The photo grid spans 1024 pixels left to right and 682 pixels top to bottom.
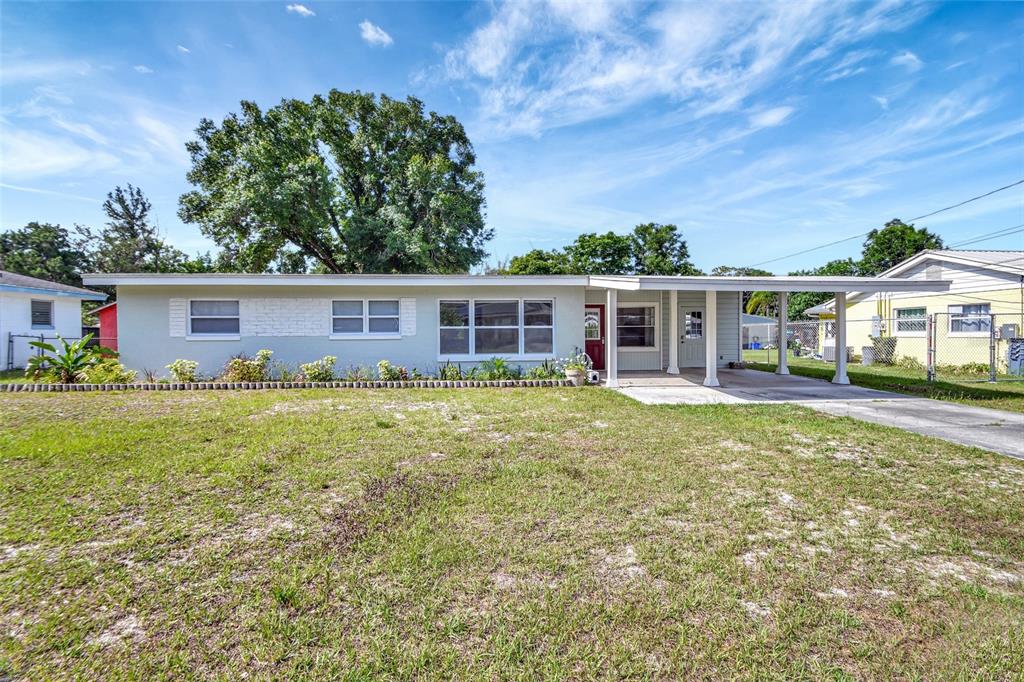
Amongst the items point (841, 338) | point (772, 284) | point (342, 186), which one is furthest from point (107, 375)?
point (841, 338)

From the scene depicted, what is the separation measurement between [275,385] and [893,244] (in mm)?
44486

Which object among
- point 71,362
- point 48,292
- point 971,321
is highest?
point 48,292

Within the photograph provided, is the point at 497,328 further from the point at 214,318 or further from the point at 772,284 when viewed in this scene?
the point at 214,318

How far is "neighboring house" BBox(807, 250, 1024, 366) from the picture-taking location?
14163 millimetres

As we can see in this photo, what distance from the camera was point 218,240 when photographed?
2152cm

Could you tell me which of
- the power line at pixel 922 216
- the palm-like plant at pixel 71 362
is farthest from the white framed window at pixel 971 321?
the palm-like plant at pixel 71 362

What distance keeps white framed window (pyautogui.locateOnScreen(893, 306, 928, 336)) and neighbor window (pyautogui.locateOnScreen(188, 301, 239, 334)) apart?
75.1 feet

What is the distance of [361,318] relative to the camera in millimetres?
12125

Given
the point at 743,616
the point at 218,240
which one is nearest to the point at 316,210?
the point at 218,240

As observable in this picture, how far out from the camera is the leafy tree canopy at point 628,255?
37344 millimetres

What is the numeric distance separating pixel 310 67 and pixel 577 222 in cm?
2308

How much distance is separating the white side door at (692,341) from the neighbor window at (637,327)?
4.23 feet

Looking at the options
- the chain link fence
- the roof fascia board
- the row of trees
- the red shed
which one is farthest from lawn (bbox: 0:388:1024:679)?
the row of trees

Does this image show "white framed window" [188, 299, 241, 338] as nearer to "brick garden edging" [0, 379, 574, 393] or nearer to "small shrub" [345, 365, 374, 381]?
"brick garden edging" [0, 379, 574, 393]
